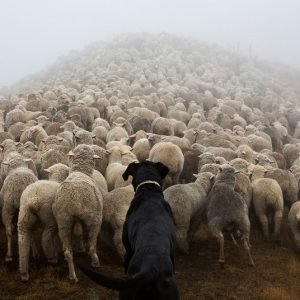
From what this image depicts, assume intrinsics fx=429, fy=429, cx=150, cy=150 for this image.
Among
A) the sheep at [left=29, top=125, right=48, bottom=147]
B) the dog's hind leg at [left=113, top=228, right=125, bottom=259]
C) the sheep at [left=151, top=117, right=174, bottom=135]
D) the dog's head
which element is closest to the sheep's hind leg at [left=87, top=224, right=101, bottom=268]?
the dog's hind leg at [left=113, top=228, right=125, bottom=259]

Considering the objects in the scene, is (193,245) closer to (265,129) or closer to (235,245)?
(235,245)

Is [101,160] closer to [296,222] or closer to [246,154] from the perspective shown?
[246,154]

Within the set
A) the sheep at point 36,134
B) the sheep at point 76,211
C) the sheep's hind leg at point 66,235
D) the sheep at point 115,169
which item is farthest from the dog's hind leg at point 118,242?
the sheep at point 36,134

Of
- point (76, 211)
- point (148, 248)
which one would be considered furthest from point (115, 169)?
point (148, 248)

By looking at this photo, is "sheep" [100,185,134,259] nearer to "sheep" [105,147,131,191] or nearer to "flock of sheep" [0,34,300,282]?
"flock of sheep" [0,34,300,282]

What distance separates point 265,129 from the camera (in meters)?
19.7

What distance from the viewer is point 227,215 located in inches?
336

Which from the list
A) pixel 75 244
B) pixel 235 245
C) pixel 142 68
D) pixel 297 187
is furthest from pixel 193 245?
pixel 142 68

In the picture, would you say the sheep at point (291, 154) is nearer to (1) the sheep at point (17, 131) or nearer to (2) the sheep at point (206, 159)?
(2) the sheep at point (206, 159)

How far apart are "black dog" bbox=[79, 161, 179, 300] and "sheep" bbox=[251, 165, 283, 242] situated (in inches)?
184

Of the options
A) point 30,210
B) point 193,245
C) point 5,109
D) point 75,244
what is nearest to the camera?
point 30,210

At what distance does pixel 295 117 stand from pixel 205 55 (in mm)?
24498

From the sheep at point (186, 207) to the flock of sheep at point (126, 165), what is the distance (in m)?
0.02

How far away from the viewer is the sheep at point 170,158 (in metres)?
11.6
